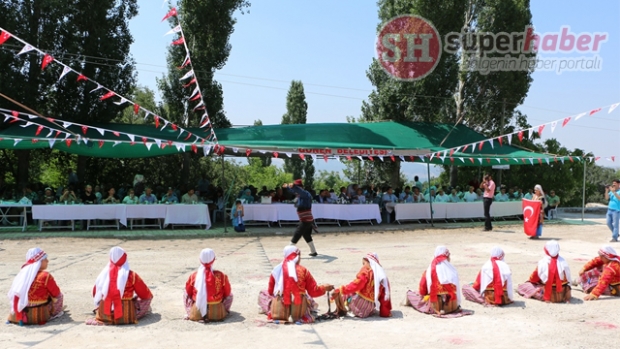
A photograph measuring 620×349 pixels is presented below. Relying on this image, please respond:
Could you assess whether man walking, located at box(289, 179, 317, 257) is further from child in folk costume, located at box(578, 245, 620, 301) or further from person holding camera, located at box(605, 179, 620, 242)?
person holding camera, located at box(605, 179, 620, 242)

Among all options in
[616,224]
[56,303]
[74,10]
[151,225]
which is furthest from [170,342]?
[74,10]

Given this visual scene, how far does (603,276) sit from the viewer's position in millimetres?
7438

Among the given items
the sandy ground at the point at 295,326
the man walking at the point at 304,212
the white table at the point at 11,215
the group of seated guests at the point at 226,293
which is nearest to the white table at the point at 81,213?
the white table at the point at 11,215

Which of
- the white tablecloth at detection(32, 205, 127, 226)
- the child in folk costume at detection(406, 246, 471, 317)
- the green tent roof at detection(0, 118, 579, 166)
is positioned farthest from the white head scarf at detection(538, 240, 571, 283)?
the white tablecloth at detection(32, 205, 127, 226)

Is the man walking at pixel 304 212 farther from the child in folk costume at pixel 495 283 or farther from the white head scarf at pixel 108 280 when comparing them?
the white head scarf at pixel 108 280

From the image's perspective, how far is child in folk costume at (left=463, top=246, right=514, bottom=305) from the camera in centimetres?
694

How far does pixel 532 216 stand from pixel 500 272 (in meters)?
7.55

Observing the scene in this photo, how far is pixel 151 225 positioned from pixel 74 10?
830cm

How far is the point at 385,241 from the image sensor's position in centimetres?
1363

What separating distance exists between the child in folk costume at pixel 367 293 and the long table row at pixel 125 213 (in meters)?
9.33

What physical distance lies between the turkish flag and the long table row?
868 centimetres

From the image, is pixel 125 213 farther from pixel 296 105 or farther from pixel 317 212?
pixel 296 105

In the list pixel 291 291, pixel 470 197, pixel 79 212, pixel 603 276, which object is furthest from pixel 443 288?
pixel 470 197

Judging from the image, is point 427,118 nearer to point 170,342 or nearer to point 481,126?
point 481,126
